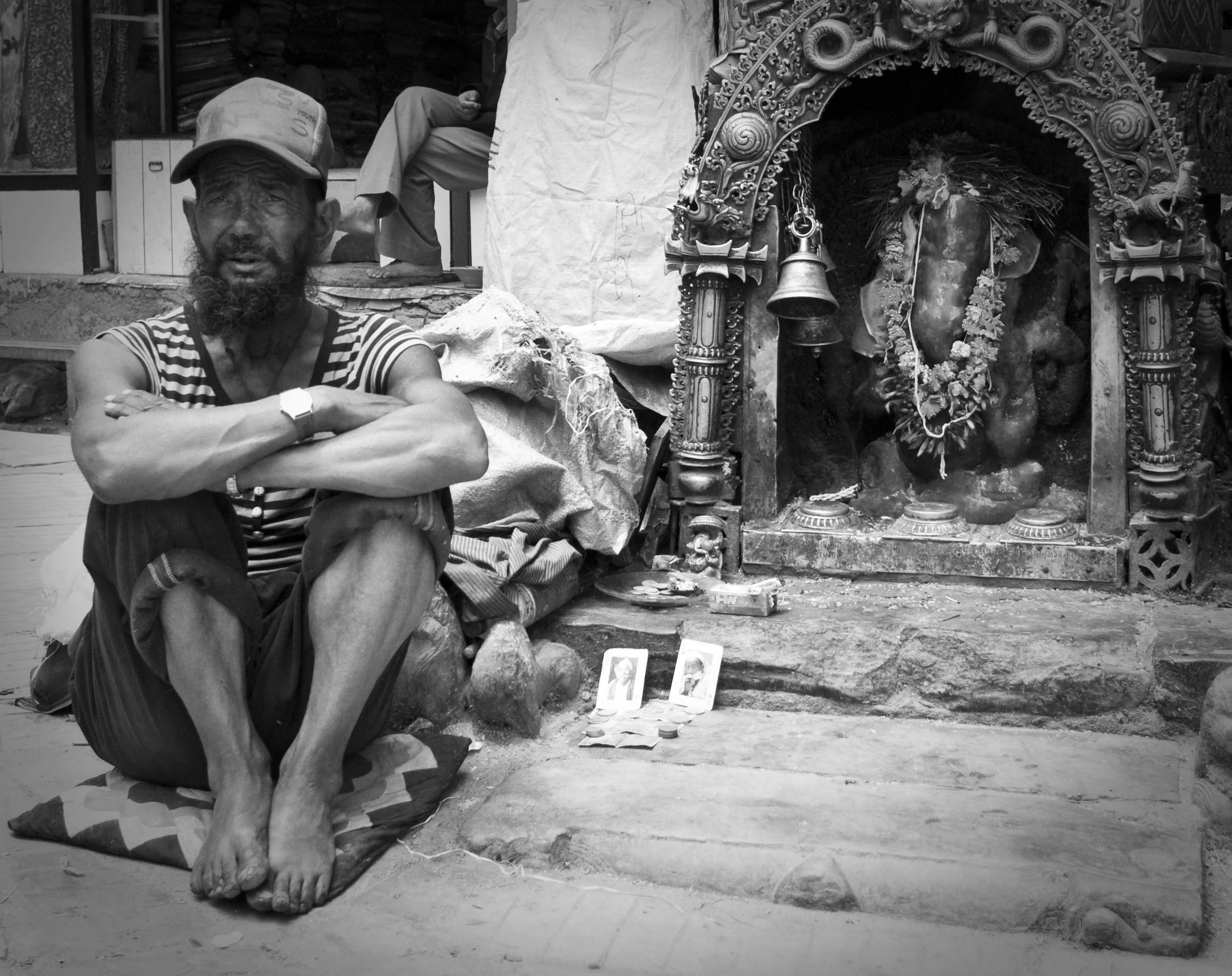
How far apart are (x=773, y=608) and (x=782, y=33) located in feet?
6.56

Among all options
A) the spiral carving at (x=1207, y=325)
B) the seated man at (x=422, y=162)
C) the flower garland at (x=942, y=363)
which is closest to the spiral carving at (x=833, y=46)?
the flower garland at (x=942, y=363)

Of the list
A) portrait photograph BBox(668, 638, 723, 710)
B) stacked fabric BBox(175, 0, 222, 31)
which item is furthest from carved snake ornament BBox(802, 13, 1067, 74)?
stacked fabric BBox(175, 0, 222, 31)

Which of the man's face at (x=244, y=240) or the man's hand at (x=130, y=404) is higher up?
the man's face at (x=244, y=240)

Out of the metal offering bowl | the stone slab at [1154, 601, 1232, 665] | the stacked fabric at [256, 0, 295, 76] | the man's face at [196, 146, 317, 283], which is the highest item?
the stacked fabric at [256, 0, 295, 76]

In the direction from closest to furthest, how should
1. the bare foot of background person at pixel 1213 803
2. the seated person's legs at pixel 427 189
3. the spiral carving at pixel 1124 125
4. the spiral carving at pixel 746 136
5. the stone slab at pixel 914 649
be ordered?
the bare foot of background person at pixel 1213 803, the stone slab at pixel 914 649, the spiral carving at pixel 1124 125, the spiral carving at pixel 746 136, the seated person's legs at pixel 427 189

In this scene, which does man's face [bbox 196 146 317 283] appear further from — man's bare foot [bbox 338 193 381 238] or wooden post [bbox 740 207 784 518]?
man's bare foot [bbox 338 193 381 238]

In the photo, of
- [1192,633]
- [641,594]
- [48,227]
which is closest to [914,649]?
[1192,633]

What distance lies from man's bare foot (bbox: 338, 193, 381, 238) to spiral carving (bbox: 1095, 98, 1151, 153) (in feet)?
14.4

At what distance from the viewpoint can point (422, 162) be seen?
26.1 feet

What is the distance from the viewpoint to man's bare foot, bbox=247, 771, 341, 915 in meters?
2.95

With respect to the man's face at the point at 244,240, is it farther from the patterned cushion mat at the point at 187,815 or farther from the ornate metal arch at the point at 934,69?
the ornate metal arch at the point at 934,69

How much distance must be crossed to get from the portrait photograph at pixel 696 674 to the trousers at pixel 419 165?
419 cm

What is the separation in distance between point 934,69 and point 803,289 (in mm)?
865

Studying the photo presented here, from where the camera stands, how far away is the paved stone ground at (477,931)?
2789 millimetres
